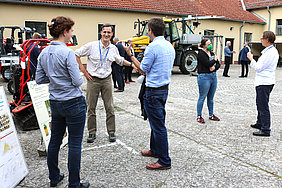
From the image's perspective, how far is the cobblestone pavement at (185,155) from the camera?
3.16 meters

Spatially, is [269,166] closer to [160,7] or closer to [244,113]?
[244,113]

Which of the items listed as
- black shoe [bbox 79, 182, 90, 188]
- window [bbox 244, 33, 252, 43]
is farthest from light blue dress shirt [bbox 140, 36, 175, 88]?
window [bbox 244, 33, 252, 43]

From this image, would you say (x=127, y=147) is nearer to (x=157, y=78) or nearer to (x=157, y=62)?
(x=157, y=78)

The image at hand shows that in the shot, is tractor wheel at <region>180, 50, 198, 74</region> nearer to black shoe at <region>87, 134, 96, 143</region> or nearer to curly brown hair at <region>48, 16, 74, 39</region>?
black shoe at <region>87, 134, 96, 143</region>

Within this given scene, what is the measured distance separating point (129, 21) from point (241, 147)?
15481mm

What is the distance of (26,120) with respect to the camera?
4.95 meters

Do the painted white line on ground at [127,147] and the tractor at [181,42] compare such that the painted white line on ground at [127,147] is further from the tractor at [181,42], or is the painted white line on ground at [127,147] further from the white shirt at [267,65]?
the tractor at [181,42]

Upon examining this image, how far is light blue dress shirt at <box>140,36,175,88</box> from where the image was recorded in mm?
3209

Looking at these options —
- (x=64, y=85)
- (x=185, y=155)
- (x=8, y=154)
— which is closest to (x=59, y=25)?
(x=64, y=85)

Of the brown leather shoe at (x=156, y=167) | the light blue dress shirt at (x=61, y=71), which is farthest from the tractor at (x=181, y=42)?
the light blue dress shirt at (x=61, y=71)

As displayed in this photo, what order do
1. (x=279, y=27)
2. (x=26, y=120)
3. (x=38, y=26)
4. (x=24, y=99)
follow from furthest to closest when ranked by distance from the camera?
(x=279, y=27)
(x=38, y=26)
(x=24, y=99)
(x=26, y=120)

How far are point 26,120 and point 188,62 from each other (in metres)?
11.0

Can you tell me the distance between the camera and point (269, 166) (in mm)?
3541

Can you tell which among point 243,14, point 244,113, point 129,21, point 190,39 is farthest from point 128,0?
point 244,113
